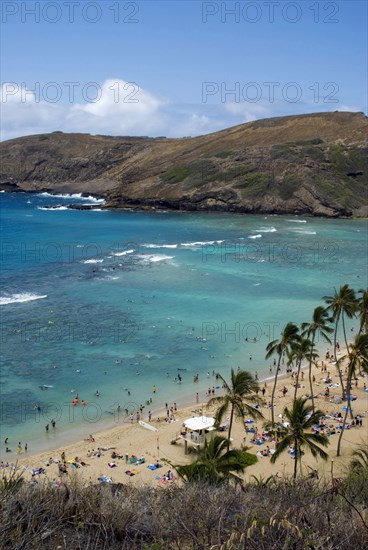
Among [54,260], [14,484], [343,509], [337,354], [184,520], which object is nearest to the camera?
[184,520]

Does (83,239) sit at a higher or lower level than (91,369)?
higher

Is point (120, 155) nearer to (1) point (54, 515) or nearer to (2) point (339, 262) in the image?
(2) point (339, 262)

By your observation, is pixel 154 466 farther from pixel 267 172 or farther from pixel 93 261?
pixel 267 172

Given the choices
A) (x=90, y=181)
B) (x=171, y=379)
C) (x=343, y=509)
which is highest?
(x=90, y=181)

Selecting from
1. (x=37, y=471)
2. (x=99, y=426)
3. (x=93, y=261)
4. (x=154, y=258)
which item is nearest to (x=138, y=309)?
(x=99, y=426)

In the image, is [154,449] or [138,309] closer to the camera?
[154,449]

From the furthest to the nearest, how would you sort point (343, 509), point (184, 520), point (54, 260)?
point (54, 260) < point (343, 509) < point (184, 520)

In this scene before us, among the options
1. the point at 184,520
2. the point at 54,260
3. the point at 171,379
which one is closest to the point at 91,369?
the point at 171,379
